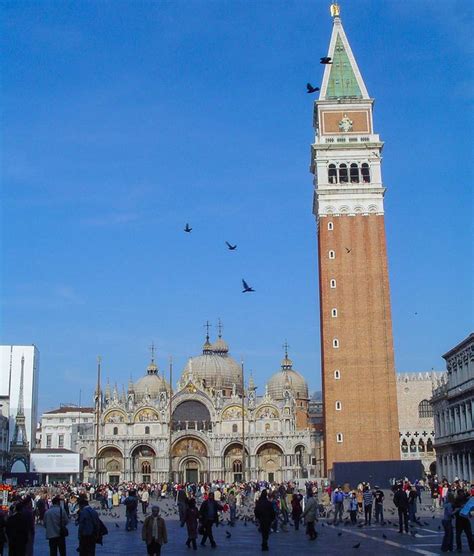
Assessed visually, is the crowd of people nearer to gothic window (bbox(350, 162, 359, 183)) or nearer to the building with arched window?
gothic window (bbox(350, 162, 359, 183))

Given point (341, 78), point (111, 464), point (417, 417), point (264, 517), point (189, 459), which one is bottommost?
point (264, 517)

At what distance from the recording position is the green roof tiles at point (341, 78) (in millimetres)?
64812

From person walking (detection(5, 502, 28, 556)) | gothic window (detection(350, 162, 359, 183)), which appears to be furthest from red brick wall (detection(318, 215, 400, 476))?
person walking (detection(5, 502, 28, 556))

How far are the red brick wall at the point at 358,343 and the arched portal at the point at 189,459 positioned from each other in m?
23.6

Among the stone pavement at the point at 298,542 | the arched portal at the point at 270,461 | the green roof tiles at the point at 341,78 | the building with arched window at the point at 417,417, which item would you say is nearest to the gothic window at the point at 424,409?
the building with arched window at the point at 417,417

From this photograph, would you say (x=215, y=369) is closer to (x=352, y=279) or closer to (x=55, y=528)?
(x=352, y=279)

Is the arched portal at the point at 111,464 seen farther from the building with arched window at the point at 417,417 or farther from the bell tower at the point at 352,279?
the bell tower at the point at 352,279

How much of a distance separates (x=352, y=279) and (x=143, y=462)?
31.9 m

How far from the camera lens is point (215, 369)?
8756 centimetres

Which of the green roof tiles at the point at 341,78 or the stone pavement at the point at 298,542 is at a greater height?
the green roof tiles at the point at 341,78

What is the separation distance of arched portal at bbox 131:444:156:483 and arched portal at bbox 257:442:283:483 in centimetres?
1058

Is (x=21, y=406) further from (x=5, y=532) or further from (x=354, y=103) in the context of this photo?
(x=5, y=532)

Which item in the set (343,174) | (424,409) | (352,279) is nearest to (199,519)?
(352,279)

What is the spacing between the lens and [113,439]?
254ft
